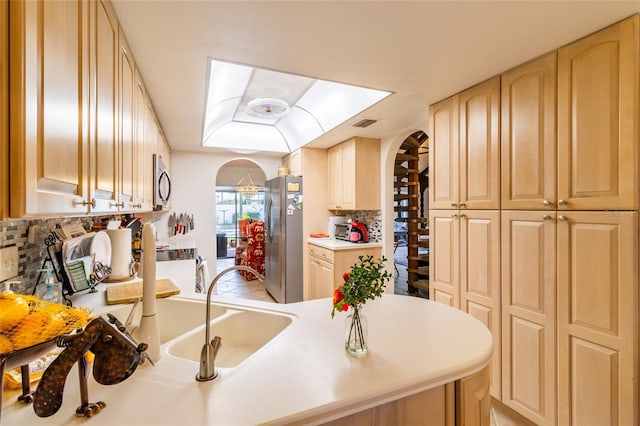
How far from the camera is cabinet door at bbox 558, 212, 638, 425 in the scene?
4.40 feet

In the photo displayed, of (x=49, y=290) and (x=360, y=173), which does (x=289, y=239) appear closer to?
(x=360, y=173)

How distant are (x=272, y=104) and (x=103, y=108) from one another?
200cm

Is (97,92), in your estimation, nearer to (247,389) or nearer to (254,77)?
(247,389)

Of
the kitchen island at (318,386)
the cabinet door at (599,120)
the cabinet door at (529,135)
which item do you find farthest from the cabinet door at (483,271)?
the kitchen island at (318,386)

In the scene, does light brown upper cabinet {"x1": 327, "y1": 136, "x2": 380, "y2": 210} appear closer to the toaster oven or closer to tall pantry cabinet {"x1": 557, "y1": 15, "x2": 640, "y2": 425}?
the toaster oven

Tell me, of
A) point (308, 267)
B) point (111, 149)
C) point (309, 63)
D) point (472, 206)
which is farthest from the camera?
point (308, 267)

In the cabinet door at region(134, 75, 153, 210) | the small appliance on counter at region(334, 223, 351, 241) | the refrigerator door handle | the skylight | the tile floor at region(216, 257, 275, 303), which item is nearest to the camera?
the cabinet door at region(134, 75, 153, 210)

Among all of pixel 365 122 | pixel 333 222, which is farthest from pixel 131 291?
pixel 333 222

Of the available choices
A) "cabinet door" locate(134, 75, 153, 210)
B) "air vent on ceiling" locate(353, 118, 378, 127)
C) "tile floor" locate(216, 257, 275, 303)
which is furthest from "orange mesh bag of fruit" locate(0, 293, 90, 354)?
"tile floor" locate(216, 257, 275, 303)

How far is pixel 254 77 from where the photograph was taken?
2.73 metres

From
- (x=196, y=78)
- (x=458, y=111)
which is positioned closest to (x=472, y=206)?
(x=458, y=111)

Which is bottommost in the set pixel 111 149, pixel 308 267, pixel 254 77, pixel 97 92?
pixel 308 267

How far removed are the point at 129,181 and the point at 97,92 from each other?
2.13ft

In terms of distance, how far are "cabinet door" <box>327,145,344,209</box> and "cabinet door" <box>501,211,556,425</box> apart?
7.55 ft
